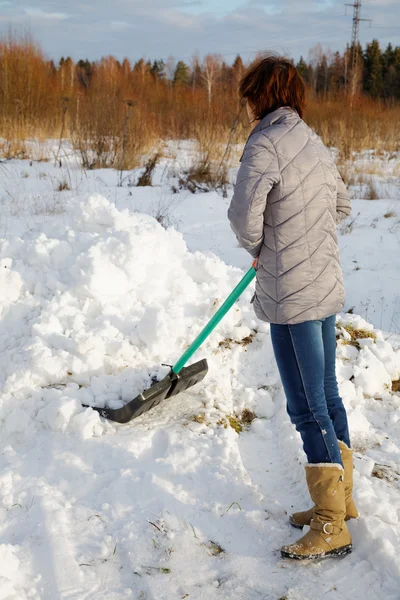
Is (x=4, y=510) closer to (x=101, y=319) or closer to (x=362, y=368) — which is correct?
(x=101, y=319)

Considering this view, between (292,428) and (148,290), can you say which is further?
(148,290)

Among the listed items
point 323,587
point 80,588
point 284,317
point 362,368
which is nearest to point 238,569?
point 323,587

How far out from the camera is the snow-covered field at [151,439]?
205 centimetres

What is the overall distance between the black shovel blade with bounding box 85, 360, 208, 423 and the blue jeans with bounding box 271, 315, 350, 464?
0.93m

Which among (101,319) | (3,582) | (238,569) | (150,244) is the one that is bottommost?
(238,569)

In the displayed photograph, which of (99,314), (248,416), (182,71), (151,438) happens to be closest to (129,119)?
(99,314)

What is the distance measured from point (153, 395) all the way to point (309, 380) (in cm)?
107

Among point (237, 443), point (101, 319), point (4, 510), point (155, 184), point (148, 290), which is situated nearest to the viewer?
point (4, 510)

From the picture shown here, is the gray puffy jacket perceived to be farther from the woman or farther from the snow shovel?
the snow shovel

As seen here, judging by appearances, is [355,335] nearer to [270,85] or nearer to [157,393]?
[157,393]

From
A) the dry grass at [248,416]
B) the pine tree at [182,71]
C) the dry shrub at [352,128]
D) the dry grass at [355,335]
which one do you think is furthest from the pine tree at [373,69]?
the dry grass at [248,416]

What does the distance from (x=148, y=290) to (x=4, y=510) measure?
1656mm

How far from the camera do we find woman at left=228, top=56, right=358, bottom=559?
6.18 feet

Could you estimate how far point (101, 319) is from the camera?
11.0 ft
